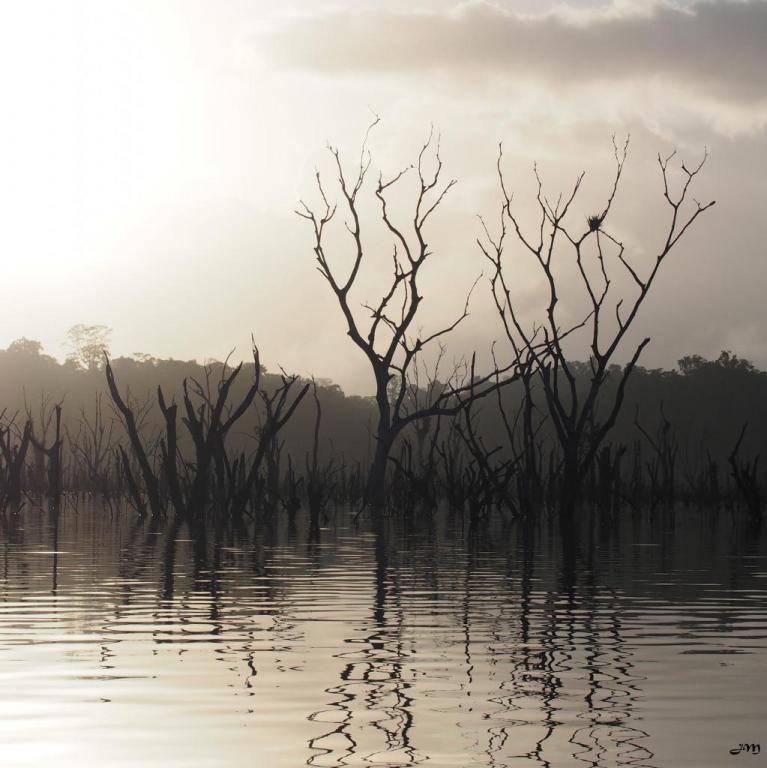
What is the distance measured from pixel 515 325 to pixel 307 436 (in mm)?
75762

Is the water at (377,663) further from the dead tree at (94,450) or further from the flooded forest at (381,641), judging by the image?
the dead tree at (94,450)

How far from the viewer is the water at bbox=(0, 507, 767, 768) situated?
10.4ft

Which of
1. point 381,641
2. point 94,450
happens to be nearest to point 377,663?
point 381,641

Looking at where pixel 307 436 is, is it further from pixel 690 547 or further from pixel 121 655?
pixel 121 655

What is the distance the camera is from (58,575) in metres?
7.83

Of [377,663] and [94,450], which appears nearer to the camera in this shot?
[377,663]

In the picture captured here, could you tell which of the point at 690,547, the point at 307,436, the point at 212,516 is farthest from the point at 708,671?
the point at 307,436
